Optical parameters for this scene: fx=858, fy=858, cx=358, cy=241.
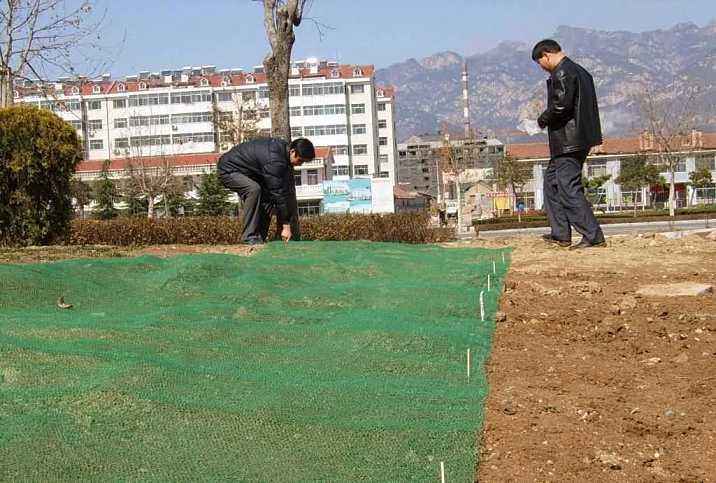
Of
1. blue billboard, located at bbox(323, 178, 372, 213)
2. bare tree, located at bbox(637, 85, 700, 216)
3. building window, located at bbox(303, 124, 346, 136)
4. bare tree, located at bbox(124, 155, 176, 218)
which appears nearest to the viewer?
bare tree, located at bbox(637, 85, 700, 216)

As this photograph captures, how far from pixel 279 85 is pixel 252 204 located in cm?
670

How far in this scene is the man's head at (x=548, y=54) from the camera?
7945 mm

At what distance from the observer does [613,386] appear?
12.4ft

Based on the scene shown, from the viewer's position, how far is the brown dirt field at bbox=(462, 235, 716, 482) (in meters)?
2.89

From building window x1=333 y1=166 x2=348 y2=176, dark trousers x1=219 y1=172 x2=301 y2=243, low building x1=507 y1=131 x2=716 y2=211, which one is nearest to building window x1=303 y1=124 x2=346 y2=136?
building window x1=333 y1=166 x2=348 y2=176

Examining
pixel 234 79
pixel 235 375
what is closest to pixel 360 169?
pixel 234 79

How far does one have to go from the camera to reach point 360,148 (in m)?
95.9

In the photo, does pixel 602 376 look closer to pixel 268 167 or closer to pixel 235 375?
pixel 235 375

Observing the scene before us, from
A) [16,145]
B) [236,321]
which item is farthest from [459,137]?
[236,321]

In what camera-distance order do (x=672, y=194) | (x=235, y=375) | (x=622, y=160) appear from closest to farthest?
(x=235, y=375) → (x=672, y=194) → (x=622, y=160)

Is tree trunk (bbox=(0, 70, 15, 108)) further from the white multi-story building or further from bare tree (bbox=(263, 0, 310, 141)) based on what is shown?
the white multi-story building

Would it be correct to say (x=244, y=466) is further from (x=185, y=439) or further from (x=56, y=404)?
(x=56, y=404)

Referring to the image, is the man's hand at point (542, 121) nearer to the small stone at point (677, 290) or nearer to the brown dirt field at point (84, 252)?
the small stone at point (677, 290)

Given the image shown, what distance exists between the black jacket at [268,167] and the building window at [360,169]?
86.4 meters
